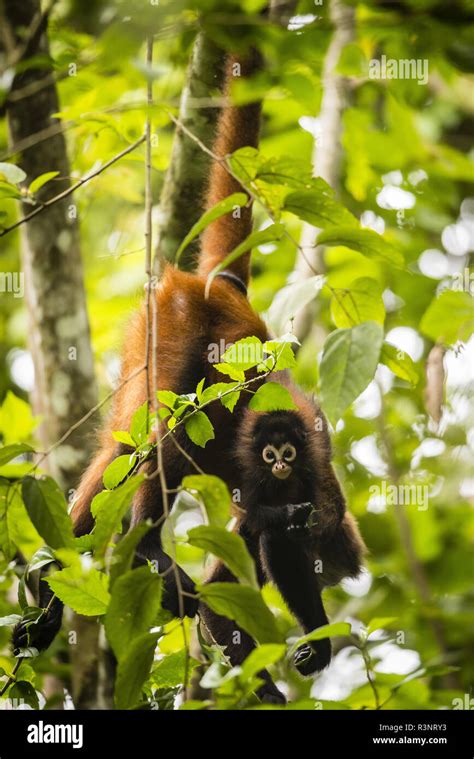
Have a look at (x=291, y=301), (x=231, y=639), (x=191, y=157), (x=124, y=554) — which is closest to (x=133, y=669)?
(x=124, y=554)

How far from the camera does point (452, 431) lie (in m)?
5.36

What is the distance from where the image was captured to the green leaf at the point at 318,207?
206cm

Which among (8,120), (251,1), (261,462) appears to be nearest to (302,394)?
(261,462)

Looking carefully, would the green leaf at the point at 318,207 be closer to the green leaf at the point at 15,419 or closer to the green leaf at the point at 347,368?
the green leaf at the point at 347,368

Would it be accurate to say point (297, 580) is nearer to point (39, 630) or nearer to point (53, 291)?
point (39, 630)

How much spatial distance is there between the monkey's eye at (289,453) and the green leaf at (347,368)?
6.37ft

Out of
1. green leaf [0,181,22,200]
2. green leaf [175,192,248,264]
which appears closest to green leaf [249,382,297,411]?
green leaf [175,192,248,264]

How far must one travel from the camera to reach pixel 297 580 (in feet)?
11.7

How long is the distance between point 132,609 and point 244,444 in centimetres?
179

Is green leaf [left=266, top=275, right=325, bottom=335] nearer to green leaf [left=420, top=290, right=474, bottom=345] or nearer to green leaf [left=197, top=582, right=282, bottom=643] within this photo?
green leaf [left=197, top=582, right=282, bottom=643]

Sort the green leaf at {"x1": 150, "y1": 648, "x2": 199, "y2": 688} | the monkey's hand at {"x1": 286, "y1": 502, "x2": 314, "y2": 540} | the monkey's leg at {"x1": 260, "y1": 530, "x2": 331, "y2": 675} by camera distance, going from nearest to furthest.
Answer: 1. the green leaf at {"x1": 150, "y1": 648, "x2": 199, "y2": 688}
2. the monkey's hand at {"x1": 286, "y1": 502, "x2": 314, "y2": 540}
3. the monkey's leg at {"x1": 260, "y1": 530, "x2": 331, "y2": 675}

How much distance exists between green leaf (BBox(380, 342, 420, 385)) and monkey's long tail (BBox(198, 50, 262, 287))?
58.0 inches

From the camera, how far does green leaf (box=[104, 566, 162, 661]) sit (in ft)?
5.69
